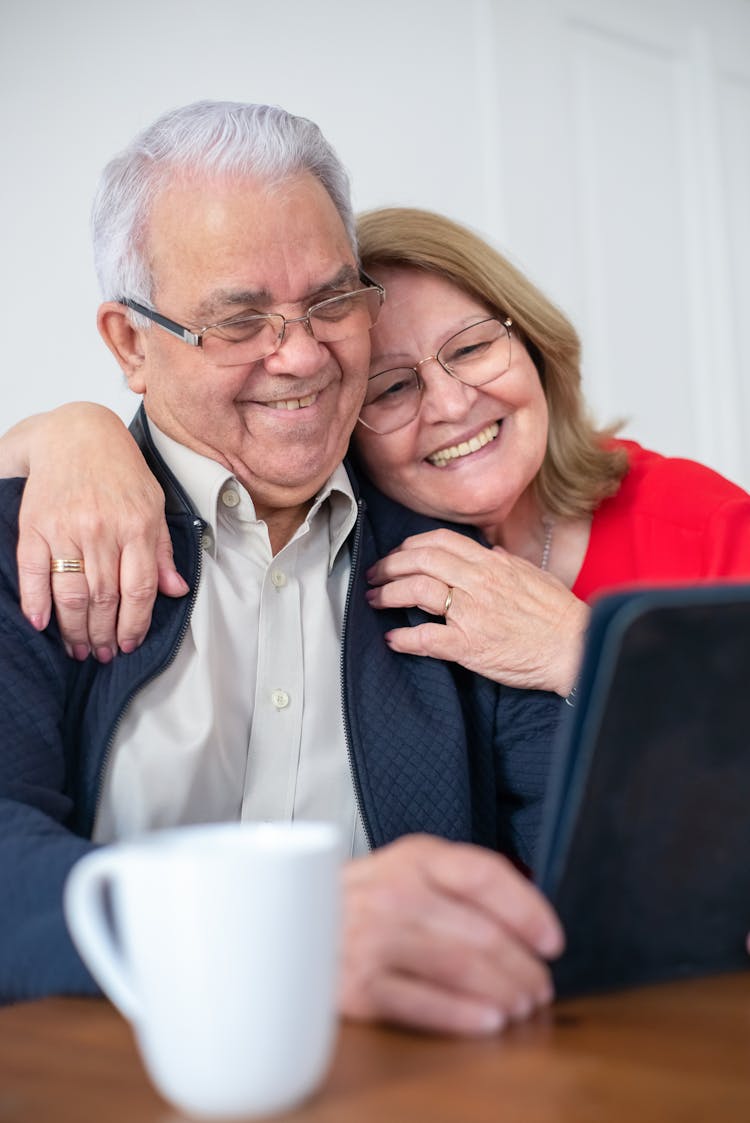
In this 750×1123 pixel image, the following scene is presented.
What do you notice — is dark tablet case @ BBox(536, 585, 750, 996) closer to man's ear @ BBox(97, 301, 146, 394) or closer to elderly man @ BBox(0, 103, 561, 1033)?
elderly man @ BBox(0, 103, 561, 1033)

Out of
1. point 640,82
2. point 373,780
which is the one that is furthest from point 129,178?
point 640,82

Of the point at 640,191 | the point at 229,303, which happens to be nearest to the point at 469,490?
the point at 229,303

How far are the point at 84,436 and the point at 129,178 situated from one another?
0.31 metres

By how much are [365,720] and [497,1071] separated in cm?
84

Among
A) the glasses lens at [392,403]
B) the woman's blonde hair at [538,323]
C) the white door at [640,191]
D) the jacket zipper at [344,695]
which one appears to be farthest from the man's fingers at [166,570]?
the white door at [640,191]

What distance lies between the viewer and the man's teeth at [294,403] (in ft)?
5.06

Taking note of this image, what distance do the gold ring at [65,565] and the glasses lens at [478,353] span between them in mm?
668

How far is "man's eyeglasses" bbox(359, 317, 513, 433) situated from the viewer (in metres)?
1.78

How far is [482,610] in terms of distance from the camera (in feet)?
5.27

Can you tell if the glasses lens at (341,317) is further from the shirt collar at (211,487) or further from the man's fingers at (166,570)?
the man's fingers at (166,570)

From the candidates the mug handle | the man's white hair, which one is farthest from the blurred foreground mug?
the man's white hair

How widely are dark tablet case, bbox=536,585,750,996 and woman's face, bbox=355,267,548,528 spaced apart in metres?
1.05

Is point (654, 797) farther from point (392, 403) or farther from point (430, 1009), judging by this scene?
point (392, 403)

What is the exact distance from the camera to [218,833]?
2.13ft
